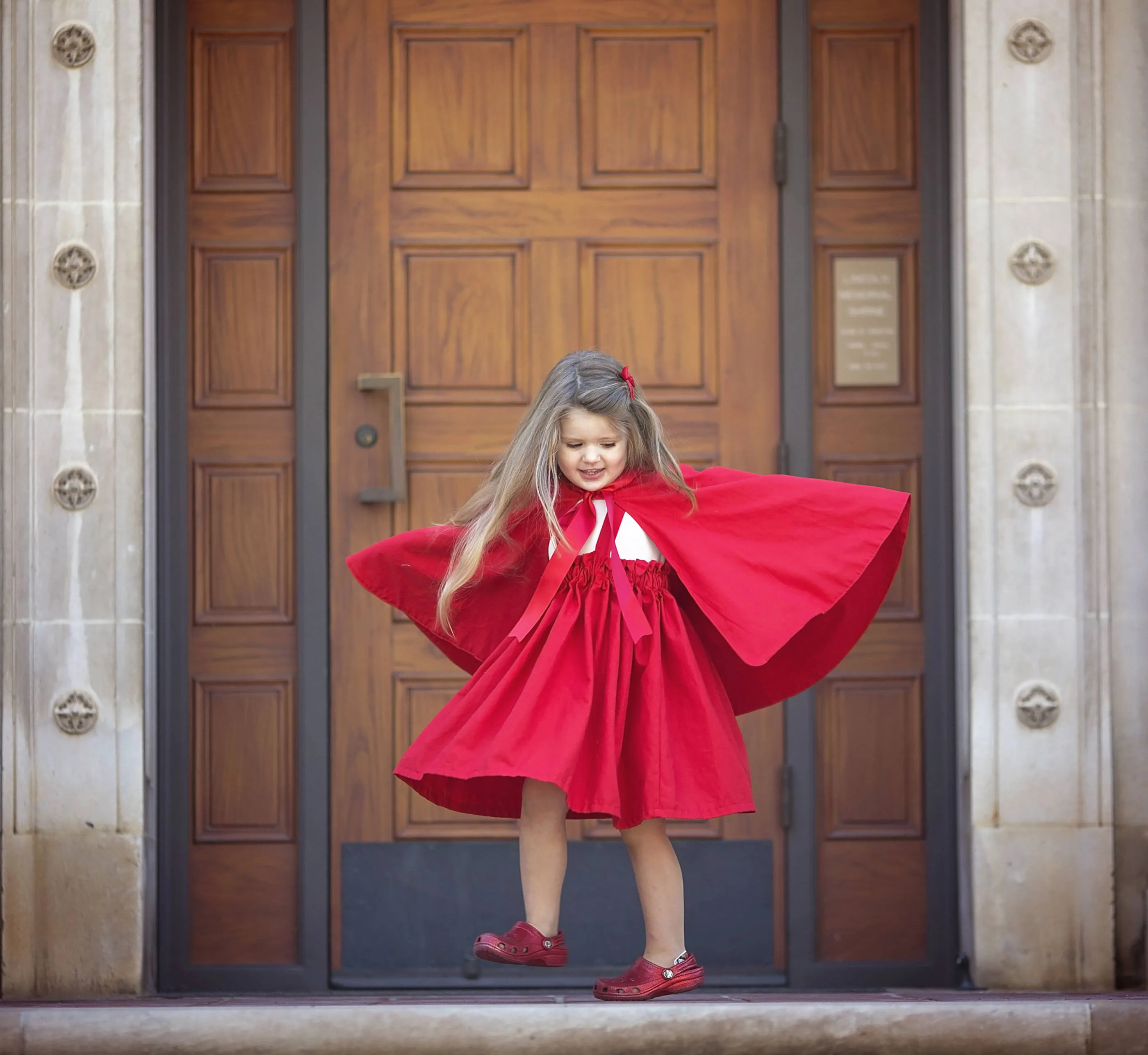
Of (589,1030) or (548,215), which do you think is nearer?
(589,1030)

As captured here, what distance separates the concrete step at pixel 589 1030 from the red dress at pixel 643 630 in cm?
57

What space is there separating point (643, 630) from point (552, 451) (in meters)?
0.46

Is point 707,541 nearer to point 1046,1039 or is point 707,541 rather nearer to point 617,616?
point 617,616

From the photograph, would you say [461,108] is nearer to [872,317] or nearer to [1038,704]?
[872,317]

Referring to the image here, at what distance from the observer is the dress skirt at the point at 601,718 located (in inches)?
133

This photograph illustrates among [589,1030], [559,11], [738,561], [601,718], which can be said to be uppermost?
[559,11]

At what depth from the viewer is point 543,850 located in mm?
3475

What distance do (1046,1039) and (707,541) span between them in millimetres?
1515

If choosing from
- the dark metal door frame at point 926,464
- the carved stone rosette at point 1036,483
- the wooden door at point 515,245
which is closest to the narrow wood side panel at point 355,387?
the wooden door at point 515,245

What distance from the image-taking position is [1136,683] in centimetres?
473

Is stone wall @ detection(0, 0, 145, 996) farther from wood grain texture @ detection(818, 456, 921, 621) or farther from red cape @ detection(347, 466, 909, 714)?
wood grain texture @ detection(818, 456, 921, 621)

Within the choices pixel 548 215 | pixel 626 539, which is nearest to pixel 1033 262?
pixel 548 215

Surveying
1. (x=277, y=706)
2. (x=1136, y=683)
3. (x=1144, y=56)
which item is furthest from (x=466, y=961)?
(x=1144, y=56)

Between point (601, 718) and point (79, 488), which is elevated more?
point (79, 488)
